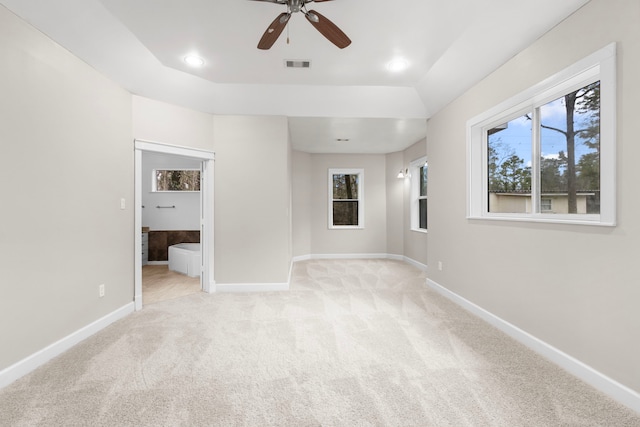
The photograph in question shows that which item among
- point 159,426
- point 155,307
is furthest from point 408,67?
point 155,307

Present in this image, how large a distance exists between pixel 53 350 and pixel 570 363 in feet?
12.7

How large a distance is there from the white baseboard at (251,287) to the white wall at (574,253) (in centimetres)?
236

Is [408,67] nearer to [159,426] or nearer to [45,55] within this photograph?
[45,55]

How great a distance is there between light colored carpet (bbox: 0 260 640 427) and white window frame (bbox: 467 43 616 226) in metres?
1.10

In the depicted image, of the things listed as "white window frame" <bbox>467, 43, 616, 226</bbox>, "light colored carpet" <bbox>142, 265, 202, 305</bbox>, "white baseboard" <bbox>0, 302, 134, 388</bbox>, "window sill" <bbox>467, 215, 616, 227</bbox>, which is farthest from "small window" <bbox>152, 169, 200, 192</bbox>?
"window sill" <bbox>467, 215, 616, 227</bbox>

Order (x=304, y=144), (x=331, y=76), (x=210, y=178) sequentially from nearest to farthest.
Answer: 1. (x=331, y=76)
2. (x=210, y=178)
3. (x=304, y=144)

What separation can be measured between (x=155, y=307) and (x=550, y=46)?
456cm

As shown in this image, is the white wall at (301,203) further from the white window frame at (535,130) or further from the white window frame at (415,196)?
the white window frame at (535,130)

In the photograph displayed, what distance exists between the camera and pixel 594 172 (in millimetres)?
1966

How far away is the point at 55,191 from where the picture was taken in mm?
2299

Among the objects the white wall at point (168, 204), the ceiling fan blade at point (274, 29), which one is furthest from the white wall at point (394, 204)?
the ceiling fan blade at point (274, 29)

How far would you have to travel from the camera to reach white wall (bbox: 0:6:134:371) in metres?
1.96

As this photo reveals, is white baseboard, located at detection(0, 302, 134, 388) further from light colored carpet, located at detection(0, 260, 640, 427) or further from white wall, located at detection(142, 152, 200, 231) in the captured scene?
white wall, located at detection(142, 152, 200, 231)

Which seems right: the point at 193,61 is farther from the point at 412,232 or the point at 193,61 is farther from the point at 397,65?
the point at 412,232
